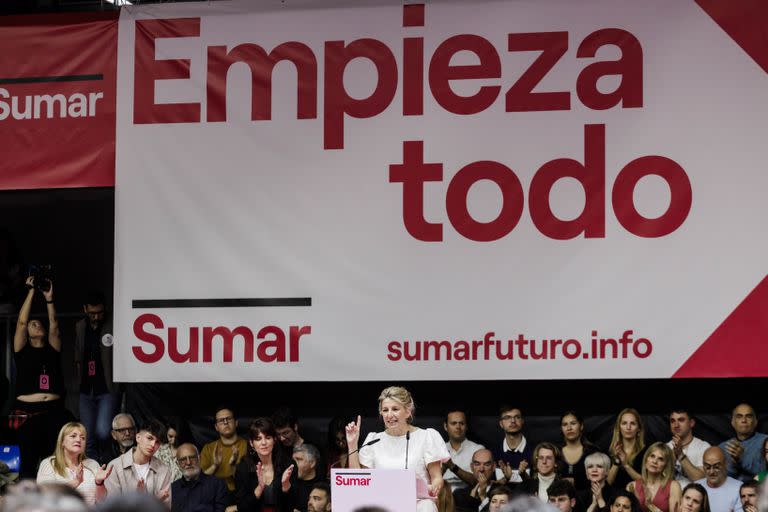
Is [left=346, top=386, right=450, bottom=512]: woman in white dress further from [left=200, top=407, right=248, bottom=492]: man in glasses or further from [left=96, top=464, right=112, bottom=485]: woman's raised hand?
[left=200, top=407, right=248, bottom=492]: man in glasses

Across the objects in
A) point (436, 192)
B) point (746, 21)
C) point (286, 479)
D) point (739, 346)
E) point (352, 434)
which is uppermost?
point (746, 21)

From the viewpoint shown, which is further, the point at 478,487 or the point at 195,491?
the point at 478,487

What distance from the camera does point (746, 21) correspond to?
332 inches

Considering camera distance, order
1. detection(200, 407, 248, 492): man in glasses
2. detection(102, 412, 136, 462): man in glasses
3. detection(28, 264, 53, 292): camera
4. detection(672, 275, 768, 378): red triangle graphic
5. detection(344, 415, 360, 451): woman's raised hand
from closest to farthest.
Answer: detection(344, 415, 360, 451): woman's raised hand, detection(672, 275, 768, 378): red triangle graphic, detection(102, 412, 136, 462): man in glasses, detection(200, 407, 248, 492): man in glasses, detection(28, 264, 53, 292): camera

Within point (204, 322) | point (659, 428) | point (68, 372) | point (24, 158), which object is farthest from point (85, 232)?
point (659, 428)

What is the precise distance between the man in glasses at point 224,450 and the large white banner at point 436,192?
1102 millimetres

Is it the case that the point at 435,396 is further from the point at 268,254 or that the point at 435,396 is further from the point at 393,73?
the point at 393,73

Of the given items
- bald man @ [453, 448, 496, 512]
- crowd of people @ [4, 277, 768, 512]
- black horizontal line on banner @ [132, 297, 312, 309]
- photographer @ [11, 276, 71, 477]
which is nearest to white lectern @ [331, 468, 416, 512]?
crowd of people @ [4, 277, 768, 512]

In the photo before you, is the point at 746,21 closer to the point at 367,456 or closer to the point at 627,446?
the point at 627,446

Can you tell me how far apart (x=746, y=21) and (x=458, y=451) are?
146 inches

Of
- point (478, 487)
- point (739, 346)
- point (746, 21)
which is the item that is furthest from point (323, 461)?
point (746, 21)

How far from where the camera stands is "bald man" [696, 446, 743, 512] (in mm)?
8648

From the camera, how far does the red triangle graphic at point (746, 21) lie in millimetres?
8414

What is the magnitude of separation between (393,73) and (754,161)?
2.50m
